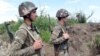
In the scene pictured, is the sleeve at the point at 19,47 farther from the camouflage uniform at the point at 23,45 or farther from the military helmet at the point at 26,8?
the military helmet at the point at 26,8

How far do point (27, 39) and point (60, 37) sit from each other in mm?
3130

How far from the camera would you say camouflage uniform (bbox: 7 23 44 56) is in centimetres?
527

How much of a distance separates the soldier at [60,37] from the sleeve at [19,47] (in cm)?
310

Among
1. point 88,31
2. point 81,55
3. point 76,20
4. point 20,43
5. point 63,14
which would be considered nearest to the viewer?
point 20,43

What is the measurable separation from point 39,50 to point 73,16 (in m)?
10.8

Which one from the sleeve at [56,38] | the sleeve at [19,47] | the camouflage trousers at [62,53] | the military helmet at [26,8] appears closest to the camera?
the sleeve at [19,47]

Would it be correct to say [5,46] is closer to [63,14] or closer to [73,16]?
[73,16]

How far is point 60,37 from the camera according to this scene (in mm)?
8484

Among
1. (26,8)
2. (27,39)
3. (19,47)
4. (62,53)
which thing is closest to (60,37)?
(62,53)

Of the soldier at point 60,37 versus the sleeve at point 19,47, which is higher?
the sleeve at point 19,47

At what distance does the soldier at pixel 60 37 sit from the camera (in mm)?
8430

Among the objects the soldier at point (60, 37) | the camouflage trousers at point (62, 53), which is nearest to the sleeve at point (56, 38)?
the soldier at point (60, 37)

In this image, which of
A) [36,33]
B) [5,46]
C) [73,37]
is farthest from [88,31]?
[36,33]

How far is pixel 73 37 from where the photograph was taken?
14.2m
